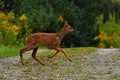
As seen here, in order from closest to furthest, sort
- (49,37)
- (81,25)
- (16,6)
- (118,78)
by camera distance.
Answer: (118,78), (49,37), (16,6), (81,25)

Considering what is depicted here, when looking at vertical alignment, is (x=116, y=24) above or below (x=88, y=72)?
below

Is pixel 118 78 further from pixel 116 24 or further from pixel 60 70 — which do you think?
pixel 116 24

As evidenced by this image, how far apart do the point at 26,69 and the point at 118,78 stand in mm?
4029

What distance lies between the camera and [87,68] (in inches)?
720

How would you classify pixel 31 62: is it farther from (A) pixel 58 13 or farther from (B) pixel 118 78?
(A) pixel 58 13

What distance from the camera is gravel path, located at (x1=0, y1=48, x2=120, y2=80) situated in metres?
16.0

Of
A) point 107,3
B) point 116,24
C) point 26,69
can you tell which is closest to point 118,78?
point 26,69

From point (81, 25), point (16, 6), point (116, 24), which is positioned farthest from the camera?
point (116, 24)

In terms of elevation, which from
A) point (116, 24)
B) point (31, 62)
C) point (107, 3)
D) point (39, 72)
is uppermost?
point (39, 72)

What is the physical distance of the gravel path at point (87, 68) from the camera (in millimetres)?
15984

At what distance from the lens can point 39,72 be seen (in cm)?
1708

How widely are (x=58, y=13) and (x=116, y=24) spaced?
30.2 meters

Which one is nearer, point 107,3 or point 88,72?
point 88,72

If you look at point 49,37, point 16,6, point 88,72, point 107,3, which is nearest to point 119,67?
point 88,72
